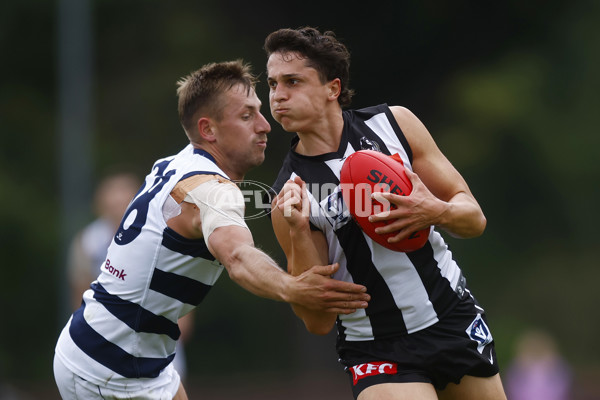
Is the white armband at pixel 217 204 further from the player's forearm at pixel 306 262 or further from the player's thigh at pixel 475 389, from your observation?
the player's thigh at pixel 475 389

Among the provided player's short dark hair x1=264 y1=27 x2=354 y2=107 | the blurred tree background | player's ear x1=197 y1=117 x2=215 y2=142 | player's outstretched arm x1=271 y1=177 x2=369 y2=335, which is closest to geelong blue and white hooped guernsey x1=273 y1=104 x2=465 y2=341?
player's outstretched arm x1=271 y1=177 x2=369 y2=335

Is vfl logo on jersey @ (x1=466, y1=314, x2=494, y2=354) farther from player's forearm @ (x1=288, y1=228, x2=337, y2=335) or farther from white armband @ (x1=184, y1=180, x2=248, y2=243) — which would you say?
white armband @ (x1=184, y1=180, x2=248, y2=243)

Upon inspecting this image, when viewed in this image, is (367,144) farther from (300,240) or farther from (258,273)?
(258,273)

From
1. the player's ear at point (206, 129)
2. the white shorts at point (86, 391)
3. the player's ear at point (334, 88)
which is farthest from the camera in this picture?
the player's ear at point (206, 129)

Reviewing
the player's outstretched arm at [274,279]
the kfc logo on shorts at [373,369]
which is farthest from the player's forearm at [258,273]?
the kfc logo on shorts at [373,369]

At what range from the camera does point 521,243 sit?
50.6 ft

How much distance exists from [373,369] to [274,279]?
2.36ft

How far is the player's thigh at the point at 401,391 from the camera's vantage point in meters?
3.71

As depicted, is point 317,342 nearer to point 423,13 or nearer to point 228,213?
point 423,13

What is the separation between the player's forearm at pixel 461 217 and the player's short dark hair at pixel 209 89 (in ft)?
4.26

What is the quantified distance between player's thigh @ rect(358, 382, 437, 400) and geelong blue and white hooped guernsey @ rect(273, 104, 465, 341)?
23 centimetres

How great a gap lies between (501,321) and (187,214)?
1173 cm

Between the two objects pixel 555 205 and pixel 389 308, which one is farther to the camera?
pixel 555 205

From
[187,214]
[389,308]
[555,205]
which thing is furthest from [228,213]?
[555,205]
